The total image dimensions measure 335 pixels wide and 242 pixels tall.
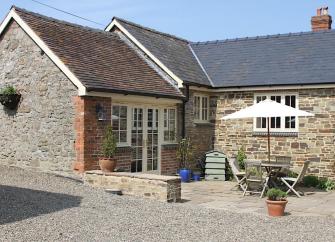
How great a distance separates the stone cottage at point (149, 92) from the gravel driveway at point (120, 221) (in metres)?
3.19

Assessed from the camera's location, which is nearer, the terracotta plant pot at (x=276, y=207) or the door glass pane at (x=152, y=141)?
the terracotta plant pot at (x=276, y=207)

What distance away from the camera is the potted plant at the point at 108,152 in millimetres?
13711

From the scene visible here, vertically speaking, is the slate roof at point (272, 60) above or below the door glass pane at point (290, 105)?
above

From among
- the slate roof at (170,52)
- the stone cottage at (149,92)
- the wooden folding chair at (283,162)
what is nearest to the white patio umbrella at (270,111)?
the wooden folding chair at (283,162)

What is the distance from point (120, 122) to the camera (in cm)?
1536

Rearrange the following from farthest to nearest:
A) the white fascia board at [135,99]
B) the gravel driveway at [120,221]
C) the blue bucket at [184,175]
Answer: the blue bucket at [184,175] → the white fascia board at [135,99] → the gravel driveway at [120,221]

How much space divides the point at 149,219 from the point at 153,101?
7406 millimetres

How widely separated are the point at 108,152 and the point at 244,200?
163 inches

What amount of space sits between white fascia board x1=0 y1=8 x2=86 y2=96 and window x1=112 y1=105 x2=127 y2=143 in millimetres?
1638

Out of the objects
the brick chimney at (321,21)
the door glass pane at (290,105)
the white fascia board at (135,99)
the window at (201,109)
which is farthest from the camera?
the brick chimney at (321,21)

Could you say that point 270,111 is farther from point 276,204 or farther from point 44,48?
point 44,48

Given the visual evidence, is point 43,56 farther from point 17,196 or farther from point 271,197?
point 271,197

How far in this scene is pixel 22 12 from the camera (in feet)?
52.5

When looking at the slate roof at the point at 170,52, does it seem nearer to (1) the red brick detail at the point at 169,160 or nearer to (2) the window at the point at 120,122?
(1) the red brick detail at the point at 169,160
